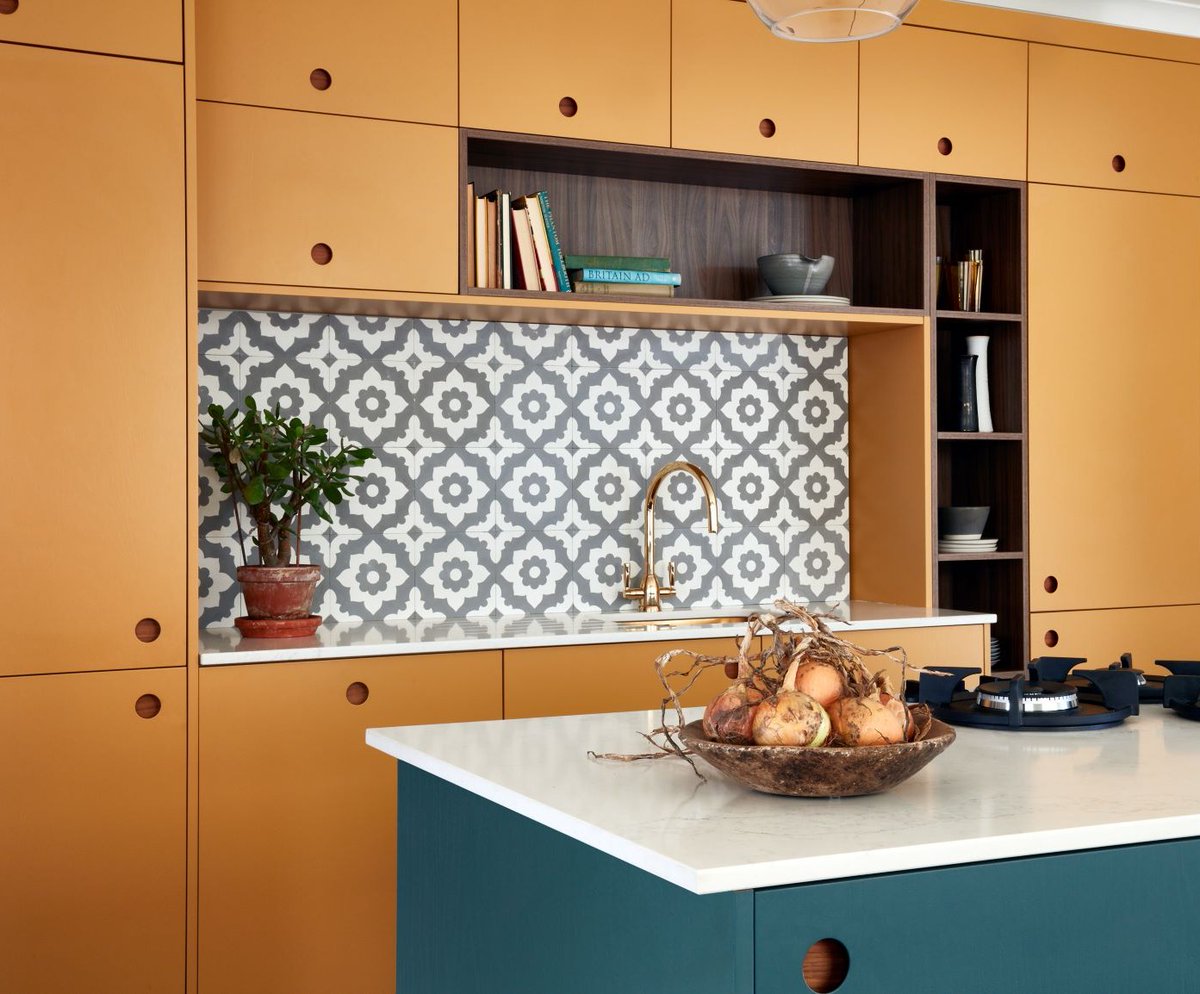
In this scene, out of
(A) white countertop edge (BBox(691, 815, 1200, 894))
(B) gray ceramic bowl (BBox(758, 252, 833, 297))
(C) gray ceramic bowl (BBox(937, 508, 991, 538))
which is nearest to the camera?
(A) white countertop edge (BBox(691, 815, 1200, 894))

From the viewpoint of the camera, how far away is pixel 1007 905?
130cm

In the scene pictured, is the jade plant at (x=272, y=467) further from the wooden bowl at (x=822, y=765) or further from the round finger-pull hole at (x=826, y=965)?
the round finger-pull hole at (x=826, y=965)

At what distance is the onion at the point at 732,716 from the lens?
1.44 metres

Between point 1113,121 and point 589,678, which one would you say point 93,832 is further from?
point 1113,121

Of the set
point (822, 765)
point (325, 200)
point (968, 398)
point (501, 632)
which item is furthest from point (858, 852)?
point (968, 398)

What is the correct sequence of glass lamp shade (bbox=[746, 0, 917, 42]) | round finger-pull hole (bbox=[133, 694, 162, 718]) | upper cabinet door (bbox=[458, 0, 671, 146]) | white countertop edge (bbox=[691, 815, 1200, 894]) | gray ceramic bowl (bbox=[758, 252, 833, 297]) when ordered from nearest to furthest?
white countertop edge (bbox=[691, 815, 1200, 894])
glass lamp shade (bbox=[746, 0, 917, 42])
round finger-pull hole (bbox=[133, 694, 162, 718])
upper cabinet door (bbox=[458, 0, 671, 146])
gray ceramic bowl (bbox=[758, 252, 833, 297])

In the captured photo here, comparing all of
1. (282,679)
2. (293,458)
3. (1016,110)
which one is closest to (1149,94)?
(1016,110)

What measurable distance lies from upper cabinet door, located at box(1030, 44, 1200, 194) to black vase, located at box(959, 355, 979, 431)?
1.93ft

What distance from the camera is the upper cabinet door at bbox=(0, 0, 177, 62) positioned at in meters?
2.79

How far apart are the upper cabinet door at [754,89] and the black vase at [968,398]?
73cm

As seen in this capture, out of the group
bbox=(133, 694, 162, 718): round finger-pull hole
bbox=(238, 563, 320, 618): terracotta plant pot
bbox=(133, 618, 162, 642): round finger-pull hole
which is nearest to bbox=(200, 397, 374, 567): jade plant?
bbox=(238, 563, 320, 618): terracotta plant pot

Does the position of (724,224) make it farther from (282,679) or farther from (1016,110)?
(282,679)

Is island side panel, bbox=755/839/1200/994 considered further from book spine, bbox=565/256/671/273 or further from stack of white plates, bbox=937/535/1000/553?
stack of white plates, bbox=937/535/1000/553

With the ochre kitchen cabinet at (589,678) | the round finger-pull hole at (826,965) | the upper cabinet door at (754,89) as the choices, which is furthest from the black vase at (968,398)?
the round finger-pull hole at (826,965)
